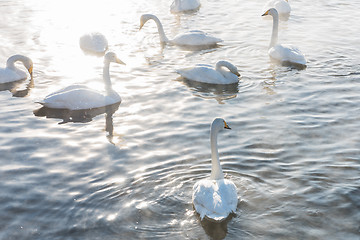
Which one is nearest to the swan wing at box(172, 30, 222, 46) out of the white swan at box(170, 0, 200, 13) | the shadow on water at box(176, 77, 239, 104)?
the shadow on water at box(176, 77, 239, 104)

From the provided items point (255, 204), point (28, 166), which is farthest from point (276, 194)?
point (28, 166)

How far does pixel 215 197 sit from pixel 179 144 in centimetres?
292

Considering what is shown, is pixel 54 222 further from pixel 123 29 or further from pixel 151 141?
pixel 123 29

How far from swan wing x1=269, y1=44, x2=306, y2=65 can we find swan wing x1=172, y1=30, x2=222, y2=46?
242 cm

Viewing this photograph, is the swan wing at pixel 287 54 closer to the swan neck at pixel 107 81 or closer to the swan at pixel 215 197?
the swan neck at pixel 107 81

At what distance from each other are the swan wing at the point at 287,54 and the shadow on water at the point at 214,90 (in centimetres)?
209

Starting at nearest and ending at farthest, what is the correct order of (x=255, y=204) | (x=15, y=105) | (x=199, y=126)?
(x=255, y=204) → (x=199, y=126) → (x=15, y=105)

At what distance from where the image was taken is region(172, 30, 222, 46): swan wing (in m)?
16.9

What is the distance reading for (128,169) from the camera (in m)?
9.45

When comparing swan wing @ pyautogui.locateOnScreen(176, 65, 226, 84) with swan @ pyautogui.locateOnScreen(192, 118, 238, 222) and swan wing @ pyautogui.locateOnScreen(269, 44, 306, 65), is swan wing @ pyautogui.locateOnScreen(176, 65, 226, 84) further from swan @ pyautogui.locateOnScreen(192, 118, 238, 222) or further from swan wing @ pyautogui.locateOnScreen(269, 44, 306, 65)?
swan @ pyautogui.locateOnScreen(192, 118, 238, 222)

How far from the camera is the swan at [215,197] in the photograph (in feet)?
24.6

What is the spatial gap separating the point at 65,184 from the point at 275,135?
15.0 ft

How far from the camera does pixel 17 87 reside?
14078 mm

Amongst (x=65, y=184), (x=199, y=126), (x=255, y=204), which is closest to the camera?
(x=255, y=204)
